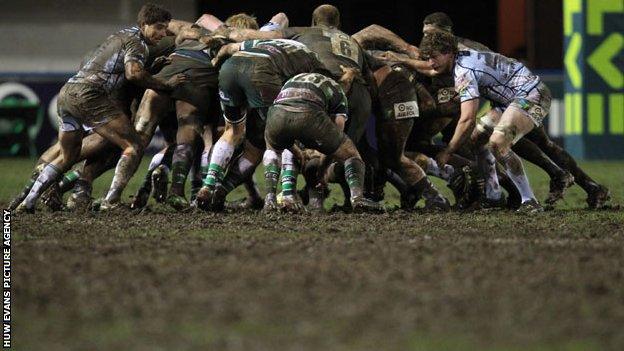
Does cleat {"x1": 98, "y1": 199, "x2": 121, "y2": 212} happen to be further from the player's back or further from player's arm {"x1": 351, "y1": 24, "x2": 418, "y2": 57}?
player's arm {"x1": 351, "y1": 24, "x2": 418, "y2": 57}

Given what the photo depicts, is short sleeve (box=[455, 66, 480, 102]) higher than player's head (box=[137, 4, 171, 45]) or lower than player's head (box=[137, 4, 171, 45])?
lower

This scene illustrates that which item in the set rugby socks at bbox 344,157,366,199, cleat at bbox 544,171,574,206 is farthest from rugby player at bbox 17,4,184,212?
cleat at bbox 544,171,574,206

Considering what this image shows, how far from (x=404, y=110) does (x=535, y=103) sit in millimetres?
1307

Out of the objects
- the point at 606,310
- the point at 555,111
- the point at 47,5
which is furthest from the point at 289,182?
the point at 47,5

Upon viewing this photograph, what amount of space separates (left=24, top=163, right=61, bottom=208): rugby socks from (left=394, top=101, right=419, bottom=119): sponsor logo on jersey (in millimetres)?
3421

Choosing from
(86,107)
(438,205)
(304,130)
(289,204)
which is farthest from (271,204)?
(86,107)

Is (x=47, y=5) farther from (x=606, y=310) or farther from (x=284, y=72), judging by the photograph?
(x=606, y=310)

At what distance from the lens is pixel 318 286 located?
7754 millimetres

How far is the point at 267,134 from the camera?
1253cm

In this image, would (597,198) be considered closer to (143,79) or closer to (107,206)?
(143,79)

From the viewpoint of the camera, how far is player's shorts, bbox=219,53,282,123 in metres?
12.9

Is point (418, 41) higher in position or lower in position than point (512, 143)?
lower

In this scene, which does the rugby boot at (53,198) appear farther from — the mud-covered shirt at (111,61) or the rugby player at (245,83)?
the rugby player at (245,83)

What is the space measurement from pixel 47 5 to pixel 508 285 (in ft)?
89.1
